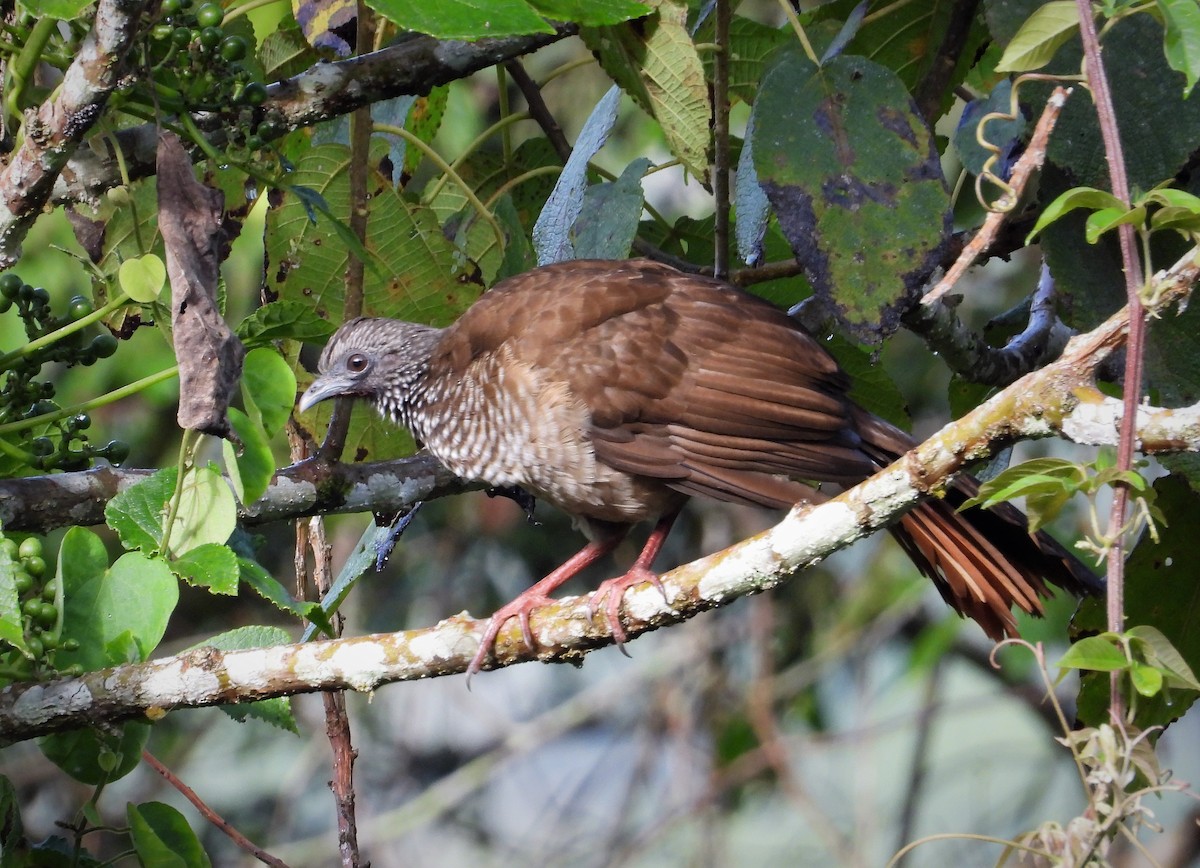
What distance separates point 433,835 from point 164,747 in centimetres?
162

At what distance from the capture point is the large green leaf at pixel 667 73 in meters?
2.87

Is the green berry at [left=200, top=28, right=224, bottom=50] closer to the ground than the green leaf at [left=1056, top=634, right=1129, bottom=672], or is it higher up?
higher up

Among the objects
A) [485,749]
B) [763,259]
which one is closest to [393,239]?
[763,259]

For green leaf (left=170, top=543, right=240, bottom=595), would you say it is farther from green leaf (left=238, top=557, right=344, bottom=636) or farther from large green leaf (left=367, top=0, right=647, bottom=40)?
large green leaf (left=367, top=0, right=647, bottom=40)

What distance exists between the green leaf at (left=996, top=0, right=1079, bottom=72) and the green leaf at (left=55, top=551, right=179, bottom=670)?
1.68 meters

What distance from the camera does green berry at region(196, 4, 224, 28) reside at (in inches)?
95.2

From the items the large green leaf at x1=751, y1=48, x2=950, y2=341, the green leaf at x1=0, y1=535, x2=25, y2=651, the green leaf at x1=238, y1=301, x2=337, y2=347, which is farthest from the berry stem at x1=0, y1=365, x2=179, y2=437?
the large green leaf at x1=751, y1=48, x2=950, y2=341

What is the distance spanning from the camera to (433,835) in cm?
775

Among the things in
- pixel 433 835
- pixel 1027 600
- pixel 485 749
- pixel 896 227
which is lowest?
pixel 433 835

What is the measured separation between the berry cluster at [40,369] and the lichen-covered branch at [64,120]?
0.08 m

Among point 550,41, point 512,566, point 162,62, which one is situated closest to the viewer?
point 162,62

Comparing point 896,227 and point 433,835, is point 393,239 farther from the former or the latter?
point 433,835

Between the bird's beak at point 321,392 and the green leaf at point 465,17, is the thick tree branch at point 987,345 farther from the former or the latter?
the bird's beak at point 321,392

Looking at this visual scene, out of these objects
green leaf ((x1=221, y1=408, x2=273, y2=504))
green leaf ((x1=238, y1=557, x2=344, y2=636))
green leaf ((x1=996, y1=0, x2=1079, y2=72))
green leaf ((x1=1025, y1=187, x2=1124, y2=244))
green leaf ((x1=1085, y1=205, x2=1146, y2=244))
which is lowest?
green leaf ((x1=238, y1=557, x2=344, y2=636))
